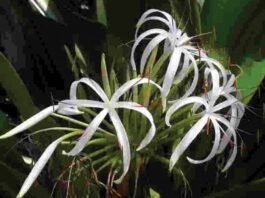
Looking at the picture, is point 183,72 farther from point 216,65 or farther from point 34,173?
point 34,173

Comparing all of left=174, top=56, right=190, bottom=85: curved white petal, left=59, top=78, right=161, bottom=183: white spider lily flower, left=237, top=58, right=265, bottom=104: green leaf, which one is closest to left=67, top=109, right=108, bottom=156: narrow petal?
left=59, top=78, right=161, bottom=183: white spider lily flower

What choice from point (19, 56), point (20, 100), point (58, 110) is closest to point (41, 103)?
point (19, 56)

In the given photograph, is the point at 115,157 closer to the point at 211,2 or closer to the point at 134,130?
the point at 134,130

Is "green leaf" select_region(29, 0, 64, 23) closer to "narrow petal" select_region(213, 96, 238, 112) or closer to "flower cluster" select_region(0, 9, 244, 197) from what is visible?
"flower cluster" select_region(0, 9, 244, 197)

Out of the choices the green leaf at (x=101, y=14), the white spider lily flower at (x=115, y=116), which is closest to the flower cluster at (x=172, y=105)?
the white spider lily flower at (x=115, y=116)

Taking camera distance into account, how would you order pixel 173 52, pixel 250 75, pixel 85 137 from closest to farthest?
pixel 85 137 < pixel 173 52 < pixel 250 75

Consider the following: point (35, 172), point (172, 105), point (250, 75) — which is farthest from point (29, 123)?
point (250, 75)

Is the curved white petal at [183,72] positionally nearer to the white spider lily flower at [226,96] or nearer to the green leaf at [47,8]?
the white spider lily flower at [226,96]

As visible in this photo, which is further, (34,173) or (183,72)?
(183,72)
